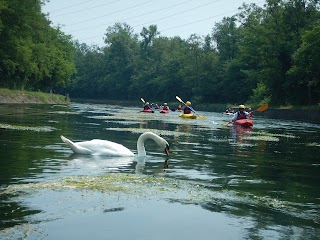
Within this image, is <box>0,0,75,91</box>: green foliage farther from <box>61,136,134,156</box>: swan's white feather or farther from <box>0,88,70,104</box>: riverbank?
<box>61,136,134,156</box>: swan's white feather

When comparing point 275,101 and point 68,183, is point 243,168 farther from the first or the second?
point 275,101

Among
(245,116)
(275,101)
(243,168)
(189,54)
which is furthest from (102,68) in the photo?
(243,168)

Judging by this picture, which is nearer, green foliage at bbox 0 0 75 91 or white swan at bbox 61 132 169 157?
white swan at bbox 61 132 169 157

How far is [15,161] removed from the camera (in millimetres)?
14383

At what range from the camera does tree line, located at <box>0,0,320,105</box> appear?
73.7m

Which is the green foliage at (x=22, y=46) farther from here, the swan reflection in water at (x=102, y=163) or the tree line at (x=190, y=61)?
the swan reflection in water at (x=102, y=163)

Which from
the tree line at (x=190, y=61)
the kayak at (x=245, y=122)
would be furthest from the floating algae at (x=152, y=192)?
the tree line at (x=190, y=61)

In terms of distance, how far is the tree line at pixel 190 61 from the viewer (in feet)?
242

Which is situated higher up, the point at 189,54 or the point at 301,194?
the point at 189,54

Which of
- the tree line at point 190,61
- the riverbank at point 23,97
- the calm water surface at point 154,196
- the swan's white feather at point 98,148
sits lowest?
the calm water surface at point 154,196

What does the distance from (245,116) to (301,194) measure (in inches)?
1141

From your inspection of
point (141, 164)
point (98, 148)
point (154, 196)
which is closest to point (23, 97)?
point (98, 148)

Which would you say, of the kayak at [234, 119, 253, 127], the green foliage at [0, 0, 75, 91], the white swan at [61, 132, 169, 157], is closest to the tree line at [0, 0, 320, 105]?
the green foliage at [0, 0, 75, 91]

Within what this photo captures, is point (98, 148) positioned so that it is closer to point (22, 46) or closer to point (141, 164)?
point (141, 164)
